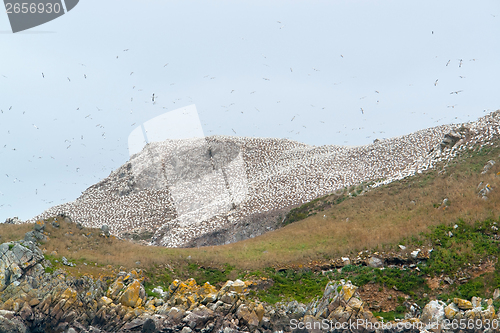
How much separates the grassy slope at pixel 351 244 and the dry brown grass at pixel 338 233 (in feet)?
0.24

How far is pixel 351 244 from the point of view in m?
28.9

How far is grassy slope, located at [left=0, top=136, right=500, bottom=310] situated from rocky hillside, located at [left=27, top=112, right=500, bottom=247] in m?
9.96

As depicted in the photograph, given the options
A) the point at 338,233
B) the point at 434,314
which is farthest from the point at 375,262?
the point at 434,314

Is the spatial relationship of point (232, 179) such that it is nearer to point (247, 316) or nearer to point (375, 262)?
point (375, 262)

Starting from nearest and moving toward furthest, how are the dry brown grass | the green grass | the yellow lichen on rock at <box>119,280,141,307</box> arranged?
the yellow lichen on rock at <box>119,280,141,307</box>, the green grass, the dry brown grass

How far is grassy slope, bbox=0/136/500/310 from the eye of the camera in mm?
23297

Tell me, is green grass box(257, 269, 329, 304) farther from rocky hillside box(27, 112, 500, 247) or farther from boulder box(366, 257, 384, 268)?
rocky hillside box(27, 112, 500, 247)

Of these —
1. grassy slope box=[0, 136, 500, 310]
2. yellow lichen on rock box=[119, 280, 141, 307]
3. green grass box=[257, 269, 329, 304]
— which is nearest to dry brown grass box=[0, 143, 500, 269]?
grassy slope box=[0, 136, 500, 310]

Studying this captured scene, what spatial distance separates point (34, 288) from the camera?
57.0 ft

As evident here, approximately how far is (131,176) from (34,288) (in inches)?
2679

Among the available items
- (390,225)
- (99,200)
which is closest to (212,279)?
(390,225)

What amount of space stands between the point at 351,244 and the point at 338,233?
3.45 meters

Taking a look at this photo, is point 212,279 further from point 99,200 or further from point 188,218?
point 99,200

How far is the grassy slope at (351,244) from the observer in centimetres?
2330
